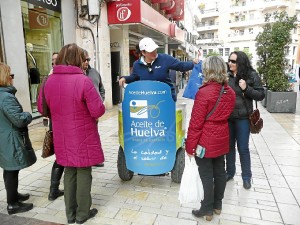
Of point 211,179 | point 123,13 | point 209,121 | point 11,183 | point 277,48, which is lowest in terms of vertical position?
point 11,183

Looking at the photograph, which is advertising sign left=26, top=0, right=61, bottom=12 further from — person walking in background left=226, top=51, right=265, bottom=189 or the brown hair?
person walking in background left=226, top=51, right=265, bottom=189

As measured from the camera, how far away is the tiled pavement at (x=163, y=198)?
273cm

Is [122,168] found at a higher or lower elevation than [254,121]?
lower

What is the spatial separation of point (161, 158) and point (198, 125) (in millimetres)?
900

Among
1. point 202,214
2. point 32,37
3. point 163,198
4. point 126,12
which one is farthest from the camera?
→ point 126,12

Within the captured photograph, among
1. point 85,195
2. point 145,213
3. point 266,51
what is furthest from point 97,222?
point 266,51

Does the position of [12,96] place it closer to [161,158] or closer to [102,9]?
[161,158]

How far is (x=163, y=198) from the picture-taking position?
3158 millimetres

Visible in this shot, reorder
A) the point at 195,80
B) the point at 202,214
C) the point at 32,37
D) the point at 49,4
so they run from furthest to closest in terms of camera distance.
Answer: the point at 49,4 → the point at 32,37 → the point at 195,80 → the point at 202,214

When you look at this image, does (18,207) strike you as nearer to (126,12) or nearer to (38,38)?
(38,38)

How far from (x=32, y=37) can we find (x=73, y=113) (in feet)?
19.4

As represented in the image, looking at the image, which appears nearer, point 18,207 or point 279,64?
point 18,207

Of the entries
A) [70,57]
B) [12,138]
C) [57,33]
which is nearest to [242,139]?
[70,57]

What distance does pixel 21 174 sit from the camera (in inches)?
154
